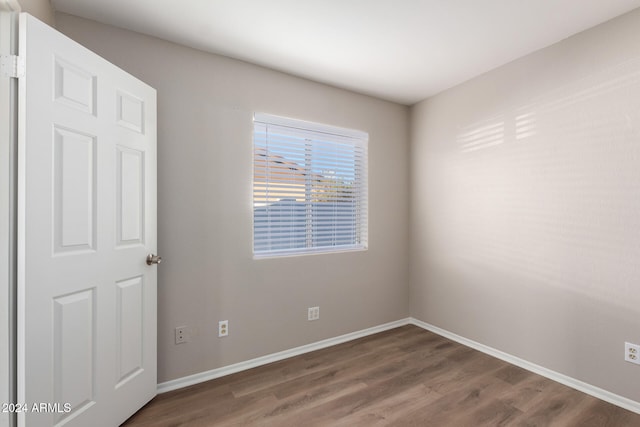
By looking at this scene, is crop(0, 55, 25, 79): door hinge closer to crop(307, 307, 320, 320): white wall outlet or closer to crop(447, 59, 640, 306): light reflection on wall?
crop(307, 307, 320, 320): white wall outlet

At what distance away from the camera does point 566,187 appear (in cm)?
212

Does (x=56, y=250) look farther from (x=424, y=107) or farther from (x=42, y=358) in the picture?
(x=424, y=107)

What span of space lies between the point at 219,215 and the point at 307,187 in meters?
0.86

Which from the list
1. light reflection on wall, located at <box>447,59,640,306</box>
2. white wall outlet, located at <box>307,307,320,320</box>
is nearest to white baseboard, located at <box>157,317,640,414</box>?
white wall outlet, located at <box>307,307,320,320</box>

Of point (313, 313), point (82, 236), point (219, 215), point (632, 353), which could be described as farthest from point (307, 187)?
point (632, 353)

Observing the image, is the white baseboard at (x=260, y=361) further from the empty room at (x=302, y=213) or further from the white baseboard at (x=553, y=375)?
the white baseboard at (x=553, y=375)

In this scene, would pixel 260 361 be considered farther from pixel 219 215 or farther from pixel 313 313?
pixel 219 215

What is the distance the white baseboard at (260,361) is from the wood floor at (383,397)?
5 centimetres

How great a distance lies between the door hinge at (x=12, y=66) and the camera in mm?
1208

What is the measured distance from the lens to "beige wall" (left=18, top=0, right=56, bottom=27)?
1.35m

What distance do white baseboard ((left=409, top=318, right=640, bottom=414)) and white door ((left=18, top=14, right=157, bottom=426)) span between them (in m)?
2.63

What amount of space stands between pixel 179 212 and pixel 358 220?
5.71 ft

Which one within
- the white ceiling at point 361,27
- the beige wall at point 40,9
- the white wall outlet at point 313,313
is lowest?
the white wall outlet at point 313,313

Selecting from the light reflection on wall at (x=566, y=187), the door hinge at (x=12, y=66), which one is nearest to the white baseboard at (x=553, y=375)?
the light reflection on wall at (x=566, y=187)
